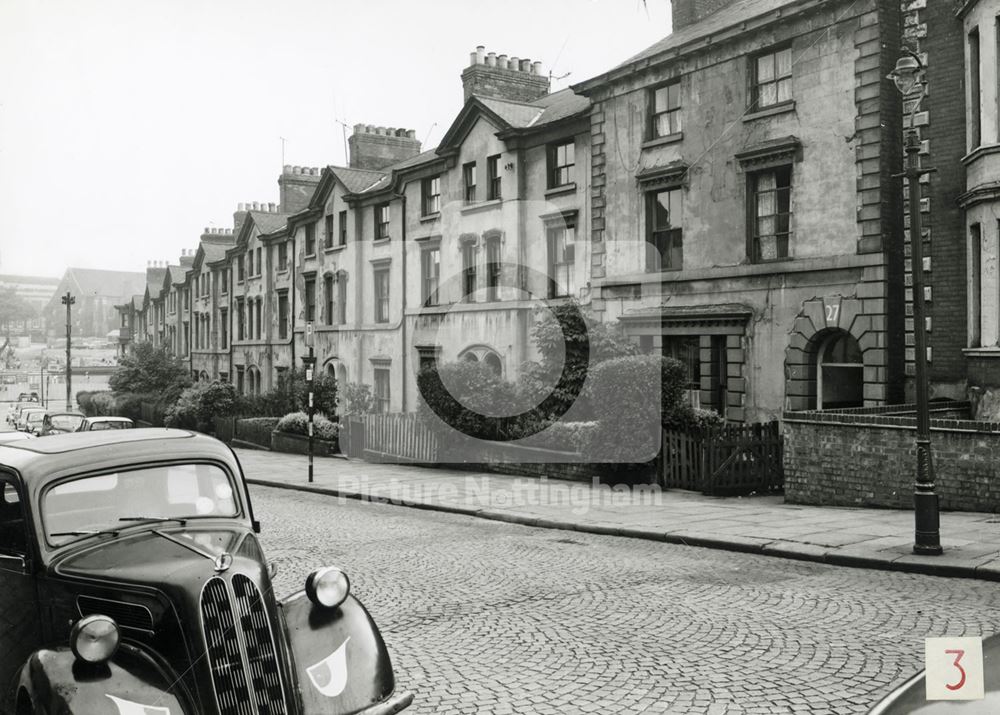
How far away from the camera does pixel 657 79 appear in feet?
75.7

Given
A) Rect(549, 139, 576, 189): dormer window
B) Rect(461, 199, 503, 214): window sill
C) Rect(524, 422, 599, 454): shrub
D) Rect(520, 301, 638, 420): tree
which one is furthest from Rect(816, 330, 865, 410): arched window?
Rect(461, 199, 503, 214): window sill

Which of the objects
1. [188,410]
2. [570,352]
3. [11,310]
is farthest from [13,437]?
[11,310]

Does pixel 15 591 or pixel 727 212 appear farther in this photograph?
pixel 727 212

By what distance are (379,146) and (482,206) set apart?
12345mm

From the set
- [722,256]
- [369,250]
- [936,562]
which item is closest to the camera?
[936,562]

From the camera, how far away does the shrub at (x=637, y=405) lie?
1831 centimetres

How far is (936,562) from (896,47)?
41.1 feet

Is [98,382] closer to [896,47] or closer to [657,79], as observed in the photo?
[657,79]

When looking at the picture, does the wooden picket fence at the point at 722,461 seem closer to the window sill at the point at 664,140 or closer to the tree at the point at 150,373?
the window sill at the point at 664,140

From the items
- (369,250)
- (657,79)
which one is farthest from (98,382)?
(657,79)

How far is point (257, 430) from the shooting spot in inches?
1372

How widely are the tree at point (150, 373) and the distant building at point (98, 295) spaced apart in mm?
64091

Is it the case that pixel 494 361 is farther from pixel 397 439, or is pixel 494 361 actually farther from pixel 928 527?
pixel 928 527

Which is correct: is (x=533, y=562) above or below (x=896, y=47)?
below
